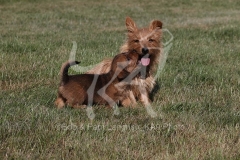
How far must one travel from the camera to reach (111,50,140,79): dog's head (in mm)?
5880

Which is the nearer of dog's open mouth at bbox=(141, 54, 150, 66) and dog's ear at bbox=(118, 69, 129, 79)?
dog's ear at bbox=(118, 69, 129, 79)

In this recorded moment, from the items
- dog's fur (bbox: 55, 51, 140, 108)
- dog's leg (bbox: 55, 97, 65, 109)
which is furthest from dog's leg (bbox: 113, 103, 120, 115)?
dog's leg (bbox: 55, 97, 65, 109)

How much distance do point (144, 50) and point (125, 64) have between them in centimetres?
59

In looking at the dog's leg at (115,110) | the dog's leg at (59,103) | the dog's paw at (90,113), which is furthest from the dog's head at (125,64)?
the dog's leg at (59,103)

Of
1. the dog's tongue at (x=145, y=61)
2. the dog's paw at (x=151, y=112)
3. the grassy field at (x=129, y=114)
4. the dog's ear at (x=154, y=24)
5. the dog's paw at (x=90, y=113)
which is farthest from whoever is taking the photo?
the dog's ear at (x=154, y=24)

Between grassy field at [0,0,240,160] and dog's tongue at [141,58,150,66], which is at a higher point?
dog's tongue at [141,58,150,66]

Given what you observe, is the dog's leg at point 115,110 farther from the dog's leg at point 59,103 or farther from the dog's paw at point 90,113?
the dog's leg at point 59,103

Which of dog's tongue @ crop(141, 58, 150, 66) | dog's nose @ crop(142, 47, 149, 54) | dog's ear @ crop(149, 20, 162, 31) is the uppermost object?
dog's ear @ crop(149, 20, 162, 31)

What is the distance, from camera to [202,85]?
739cm

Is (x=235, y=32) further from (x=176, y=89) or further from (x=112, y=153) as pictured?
(x=112, y=153)

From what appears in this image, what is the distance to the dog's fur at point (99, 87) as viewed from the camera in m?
5.91

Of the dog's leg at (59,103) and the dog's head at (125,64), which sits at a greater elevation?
the dog's head at (125,64)

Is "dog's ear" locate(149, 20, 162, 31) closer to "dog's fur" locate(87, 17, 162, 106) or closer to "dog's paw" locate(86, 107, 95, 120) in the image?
"dog's fur" locate(87, 17, 162, 106)

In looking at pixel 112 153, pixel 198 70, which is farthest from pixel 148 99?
pixel 112 153
